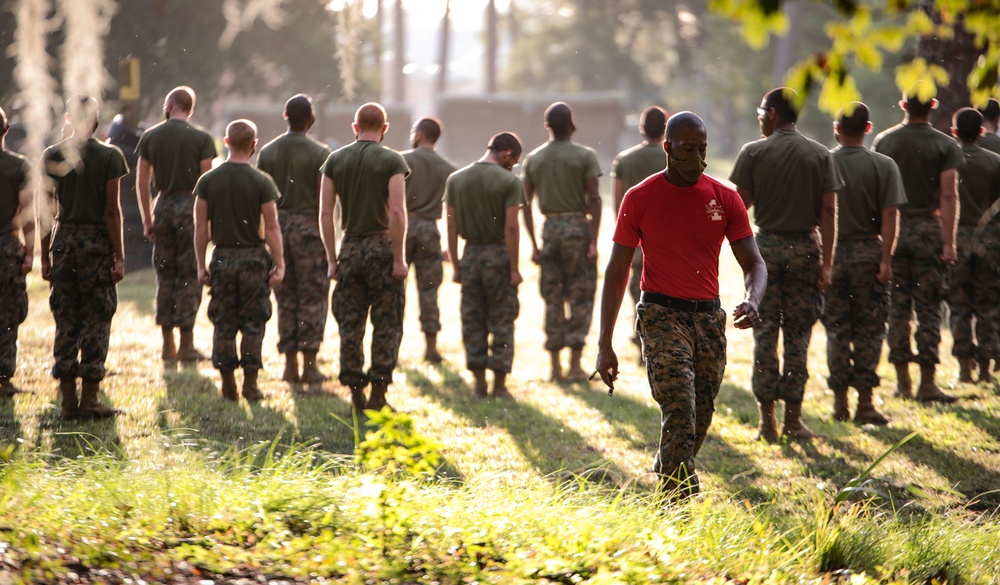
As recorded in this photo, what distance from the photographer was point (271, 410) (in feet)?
27.7

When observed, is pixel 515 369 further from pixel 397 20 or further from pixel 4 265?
pixel 397 20

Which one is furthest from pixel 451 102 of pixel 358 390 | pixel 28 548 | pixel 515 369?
pixel 28 548

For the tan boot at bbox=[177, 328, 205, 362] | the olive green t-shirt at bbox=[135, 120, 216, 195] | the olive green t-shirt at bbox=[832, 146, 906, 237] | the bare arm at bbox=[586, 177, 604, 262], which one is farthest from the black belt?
the tan boot at bbox=[177, 328, 205, 362]

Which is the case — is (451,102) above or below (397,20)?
below

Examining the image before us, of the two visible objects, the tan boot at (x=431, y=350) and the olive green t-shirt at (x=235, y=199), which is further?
the tan boot at (x=431, y=350)

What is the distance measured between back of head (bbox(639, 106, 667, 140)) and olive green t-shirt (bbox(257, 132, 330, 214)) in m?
2.78

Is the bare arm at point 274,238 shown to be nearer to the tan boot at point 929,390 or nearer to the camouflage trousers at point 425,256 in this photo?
the camouflage trousers at point 425,256

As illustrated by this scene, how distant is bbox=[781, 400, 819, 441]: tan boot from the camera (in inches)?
316

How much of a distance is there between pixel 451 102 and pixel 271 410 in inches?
1392

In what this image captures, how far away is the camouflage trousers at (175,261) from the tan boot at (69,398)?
2.22 m

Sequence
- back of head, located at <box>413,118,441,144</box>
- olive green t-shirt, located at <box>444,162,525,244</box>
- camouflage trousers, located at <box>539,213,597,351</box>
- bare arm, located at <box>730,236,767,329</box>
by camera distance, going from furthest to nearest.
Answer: back of head, located at <box>413,118,441,144</box> → camouflage trousers, located at <box>539,213,597,351</box> → olive green t-shirt, located at <box>444,162,525,244</box> → bare arm, located at <box>730,236,767,329</box>

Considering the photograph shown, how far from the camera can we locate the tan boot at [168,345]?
401 inches

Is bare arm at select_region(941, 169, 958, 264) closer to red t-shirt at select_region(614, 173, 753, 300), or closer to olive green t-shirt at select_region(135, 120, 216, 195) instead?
red t-shirt at select_region(614, 173, 753, 300)

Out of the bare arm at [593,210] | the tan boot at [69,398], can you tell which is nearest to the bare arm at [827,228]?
the bare arm at [593,210]
